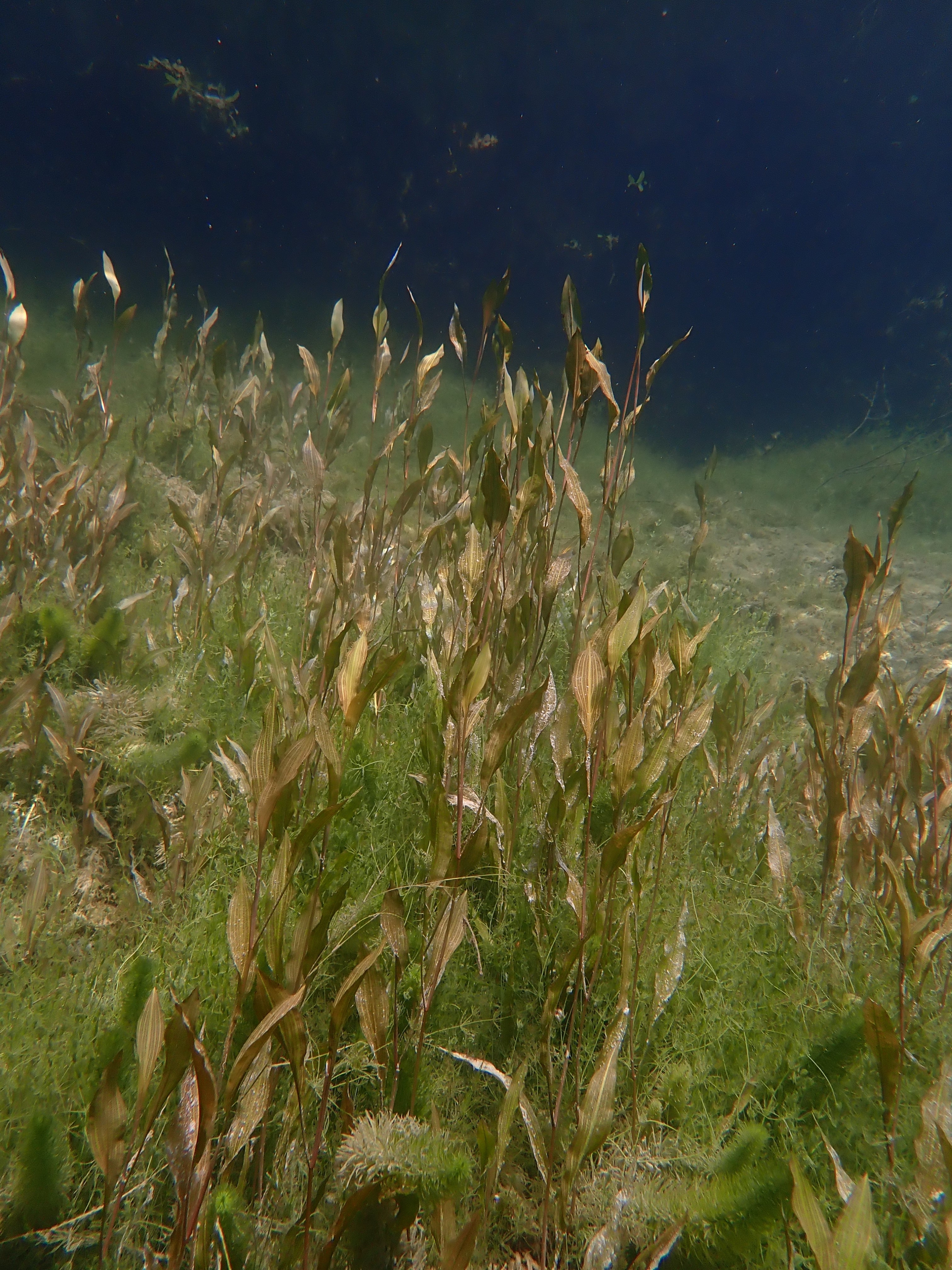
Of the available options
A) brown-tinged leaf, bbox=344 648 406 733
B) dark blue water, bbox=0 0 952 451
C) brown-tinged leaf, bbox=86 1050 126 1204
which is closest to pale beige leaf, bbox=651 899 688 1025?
brown-tinged leaf, bbox=344 648 406 733

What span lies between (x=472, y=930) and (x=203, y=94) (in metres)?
15.5

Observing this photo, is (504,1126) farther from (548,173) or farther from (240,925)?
(548,173)

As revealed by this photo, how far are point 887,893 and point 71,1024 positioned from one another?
1.88 m

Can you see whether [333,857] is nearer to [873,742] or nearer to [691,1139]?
[691,1139]

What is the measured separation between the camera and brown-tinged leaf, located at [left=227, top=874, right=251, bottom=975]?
0.80 metres

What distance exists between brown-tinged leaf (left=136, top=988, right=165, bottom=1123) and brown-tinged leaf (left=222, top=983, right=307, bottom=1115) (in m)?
0.09

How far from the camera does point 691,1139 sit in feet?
3.08

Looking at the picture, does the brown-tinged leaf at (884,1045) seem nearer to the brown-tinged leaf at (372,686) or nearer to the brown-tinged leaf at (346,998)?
the brown-tinged leaf at (346,998)

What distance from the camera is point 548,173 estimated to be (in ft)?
49.3

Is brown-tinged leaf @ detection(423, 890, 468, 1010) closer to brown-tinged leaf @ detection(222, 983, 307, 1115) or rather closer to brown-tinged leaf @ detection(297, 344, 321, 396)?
brown-tinged leaf @ detection(222, 983, 307, 1115)

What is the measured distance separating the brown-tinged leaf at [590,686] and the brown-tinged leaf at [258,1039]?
0.57 m

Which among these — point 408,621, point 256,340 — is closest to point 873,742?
point 408,621

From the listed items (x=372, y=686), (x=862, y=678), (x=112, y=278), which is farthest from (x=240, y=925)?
(x=112, y=278)

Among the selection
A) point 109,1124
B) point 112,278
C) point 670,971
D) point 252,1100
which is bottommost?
point 670,971
